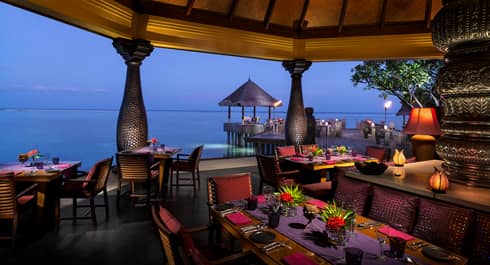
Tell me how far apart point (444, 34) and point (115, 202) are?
4880 mm

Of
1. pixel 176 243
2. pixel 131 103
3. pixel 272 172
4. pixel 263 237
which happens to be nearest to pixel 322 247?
pixel 263 237

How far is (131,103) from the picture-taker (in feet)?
18.3

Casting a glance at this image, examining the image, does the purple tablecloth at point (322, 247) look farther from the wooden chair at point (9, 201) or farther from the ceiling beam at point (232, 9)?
the ceiling beam at point (232, 9)

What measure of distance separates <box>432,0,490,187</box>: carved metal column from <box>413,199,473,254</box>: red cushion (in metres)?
0.64

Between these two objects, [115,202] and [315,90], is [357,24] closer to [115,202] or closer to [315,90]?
[115,202]

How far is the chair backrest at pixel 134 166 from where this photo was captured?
14.1 feet

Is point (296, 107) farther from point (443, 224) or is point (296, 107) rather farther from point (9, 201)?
point (9, 201)

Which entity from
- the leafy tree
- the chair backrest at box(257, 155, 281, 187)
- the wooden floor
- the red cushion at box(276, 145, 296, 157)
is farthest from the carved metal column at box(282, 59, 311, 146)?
the leafy tree

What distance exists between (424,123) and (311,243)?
2.61m

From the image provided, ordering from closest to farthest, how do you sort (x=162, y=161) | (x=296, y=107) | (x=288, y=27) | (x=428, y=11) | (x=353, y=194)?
(x=353, y=194) < (x=162, y=161) < (x=428, y=11) < (x=288, y=27) < (x=296, y=107)

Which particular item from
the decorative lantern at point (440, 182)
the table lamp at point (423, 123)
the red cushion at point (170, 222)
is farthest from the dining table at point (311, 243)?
the table lamp at point (423, 123)

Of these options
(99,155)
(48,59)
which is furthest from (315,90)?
(99,155)

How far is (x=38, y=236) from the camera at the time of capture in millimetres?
3293

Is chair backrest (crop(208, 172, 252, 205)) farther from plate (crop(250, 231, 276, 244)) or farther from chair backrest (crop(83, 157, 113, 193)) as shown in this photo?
chair backrest (crop(83, 157, 113, 193))
